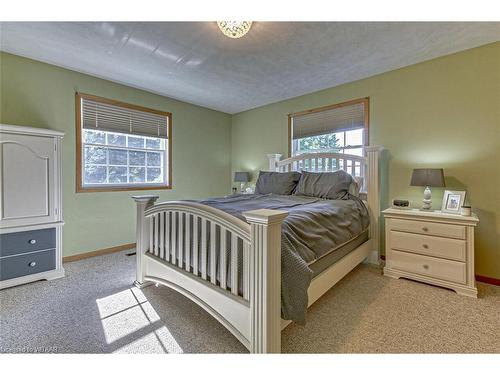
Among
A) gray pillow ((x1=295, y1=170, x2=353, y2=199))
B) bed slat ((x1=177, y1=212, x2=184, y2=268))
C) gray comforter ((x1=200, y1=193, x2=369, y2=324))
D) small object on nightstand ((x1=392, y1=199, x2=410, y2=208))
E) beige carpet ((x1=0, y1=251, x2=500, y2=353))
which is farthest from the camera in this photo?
gray pillow ((x1=295, y1=170, x2=353, y2=199))

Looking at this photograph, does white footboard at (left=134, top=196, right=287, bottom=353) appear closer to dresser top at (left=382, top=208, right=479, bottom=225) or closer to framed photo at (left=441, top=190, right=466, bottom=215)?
dresser top at (left=382, top=208, right=479, bottom=225)

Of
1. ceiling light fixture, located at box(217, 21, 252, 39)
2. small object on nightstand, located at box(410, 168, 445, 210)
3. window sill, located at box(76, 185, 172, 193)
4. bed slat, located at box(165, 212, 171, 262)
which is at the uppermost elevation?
ceiling light fixture, located at box(217, 21, 252, 39)

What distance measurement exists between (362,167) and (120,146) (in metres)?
3.40

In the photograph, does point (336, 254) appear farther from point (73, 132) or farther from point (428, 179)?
point (73, 132)

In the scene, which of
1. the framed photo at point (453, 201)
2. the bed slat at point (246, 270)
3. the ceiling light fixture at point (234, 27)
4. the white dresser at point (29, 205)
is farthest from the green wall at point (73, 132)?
the framed photo at point (453, 201)

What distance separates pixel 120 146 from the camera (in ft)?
11.0

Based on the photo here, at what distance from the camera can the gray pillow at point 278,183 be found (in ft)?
10.1

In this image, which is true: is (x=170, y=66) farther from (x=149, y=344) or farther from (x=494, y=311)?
(x=494, y=311)

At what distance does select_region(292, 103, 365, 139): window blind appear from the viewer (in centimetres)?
316

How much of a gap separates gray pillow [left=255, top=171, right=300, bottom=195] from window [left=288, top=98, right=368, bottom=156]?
771 mm

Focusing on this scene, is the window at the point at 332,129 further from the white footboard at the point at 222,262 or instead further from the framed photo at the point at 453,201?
the white footboard at the point at 222,262

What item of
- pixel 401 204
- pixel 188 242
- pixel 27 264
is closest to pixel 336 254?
pixel 401 204

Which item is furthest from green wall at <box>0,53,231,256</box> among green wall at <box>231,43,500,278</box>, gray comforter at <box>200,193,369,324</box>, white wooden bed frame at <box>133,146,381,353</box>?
green wall at <box>231,43,500,278</box>
